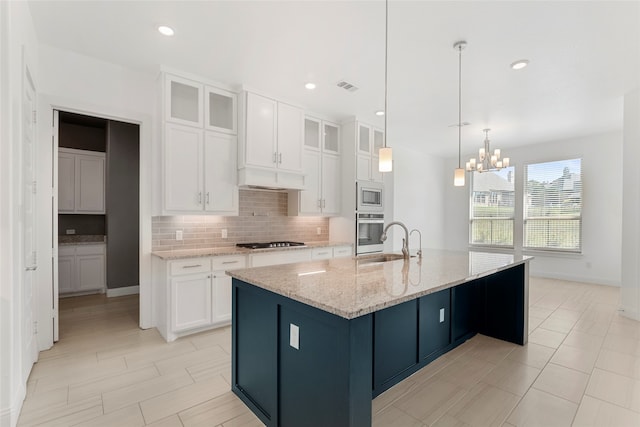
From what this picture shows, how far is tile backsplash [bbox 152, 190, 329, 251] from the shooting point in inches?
140

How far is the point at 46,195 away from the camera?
293 cm

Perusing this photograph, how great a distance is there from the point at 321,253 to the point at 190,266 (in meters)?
1.82

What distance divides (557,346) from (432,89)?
313cm

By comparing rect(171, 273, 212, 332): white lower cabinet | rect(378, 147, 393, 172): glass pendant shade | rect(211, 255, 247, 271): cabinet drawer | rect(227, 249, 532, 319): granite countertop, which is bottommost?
rect(171, 273, 212, 332): white lower cabinet

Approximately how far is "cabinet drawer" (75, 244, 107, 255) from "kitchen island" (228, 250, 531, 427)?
157 inches

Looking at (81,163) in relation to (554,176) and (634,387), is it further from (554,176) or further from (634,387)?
(554,176)

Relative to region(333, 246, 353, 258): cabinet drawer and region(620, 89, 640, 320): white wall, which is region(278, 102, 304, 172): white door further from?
region(620, 89, 640, 320): white wall

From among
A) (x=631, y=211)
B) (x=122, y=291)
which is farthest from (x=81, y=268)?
(x=631, y=211)

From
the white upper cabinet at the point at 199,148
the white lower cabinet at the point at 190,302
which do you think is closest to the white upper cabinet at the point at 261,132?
the white upper cabinet at the point at 199,148

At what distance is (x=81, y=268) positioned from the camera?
4715 mm

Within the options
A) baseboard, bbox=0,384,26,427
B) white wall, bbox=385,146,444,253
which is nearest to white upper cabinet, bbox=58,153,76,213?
baseboard, bbox=0,384,26,427

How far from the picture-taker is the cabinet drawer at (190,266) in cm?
311

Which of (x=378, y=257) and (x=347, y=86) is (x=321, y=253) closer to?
(x=378, y=257)

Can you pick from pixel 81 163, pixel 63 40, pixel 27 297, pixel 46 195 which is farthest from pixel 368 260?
pixel 81 163
